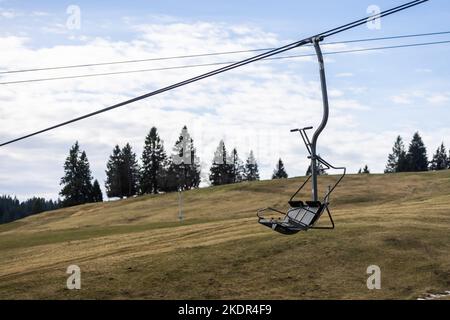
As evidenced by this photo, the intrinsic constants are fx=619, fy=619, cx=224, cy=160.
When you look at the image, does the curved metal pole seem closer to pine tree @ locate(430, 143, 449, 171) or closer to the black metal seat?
the black metal seat

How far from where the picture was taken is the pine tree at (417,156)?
16275cm

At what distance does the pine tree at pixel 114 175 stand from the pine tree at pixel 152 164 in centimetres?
808

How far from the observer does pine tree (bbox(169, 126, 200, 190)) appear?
153250 mm

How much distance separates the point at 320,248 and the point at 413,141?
137 metres

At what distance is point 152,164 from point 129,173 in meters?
10.9

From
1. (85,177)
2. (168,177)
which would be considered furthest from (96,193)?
(168,177)

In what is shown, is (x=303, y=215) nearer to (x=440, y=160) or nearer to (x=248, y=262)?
(x=248, y=262)

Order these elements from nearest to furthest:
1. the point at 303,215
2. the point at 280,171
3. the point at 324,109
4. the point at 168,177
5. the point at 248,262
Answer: the point at 324,109
the point at 303,215
the point at 248,262
the point at 168,177
the point at 280,171

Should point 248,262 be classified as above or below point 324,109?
below

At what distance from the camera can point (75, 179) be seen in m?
158
